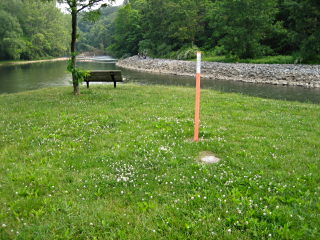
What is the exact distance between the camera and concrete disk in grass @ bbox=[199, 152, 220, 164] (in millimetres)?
6685

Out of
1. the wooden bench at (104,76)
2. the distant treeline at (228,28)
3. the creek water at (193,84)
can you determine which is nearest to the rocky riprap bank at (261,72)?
the creek water at (193,84)

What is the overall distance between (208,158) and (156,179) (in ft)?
5.65

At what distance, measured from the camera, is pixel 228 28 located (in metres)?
45.7

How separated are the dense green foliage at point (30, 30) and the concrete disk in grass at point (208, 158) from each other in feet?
255

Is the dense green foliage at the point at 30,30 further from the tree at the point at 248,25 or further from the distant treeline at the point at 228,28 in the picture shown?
the tree at the point at 248,25

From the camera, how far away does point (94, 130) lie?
29.8ft

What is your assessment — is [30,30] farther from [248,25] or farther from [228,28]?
[248,25]

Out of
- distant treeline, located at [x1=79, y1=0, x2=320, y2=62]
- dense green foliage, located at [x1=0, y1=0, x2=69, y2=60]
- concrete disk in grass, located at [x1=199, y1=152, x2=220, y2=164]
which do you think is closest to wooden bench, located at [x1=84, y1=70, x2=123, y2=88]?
distant treeline, located at [x1=79, y1=0, x2=320, y2=62]

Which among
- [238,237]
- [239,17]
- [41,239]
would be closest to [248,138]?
[238,237]

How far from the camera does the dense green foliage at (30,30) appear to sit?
7431 centimetres

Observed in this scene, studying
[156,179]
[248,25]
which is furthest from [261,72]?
[156,179]

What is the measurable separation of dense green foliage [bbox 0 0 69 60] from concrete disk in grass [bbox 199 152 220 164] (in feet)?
255

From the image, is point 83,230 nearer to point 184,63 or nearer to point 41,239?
point 41,239

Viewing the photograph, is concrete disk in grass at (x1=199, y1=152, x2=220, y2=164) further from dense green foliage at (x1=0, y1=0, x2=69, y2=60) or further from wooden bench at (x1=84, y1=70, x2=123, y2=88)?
dense green foliage at (x1=0, y1=0, x2=69, y2=60)
